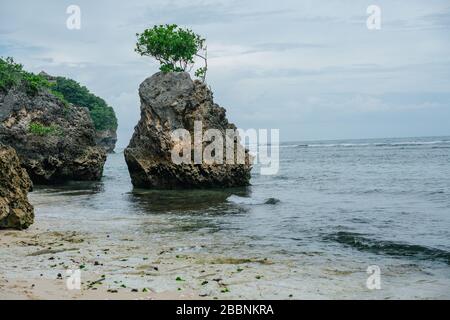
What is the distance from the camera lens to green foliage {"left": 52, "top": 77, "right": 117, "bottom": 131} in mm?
82750

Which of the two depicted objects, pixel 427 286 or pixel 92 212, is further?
pixel 92 212

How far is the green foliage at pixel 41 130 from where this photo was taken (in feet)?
102

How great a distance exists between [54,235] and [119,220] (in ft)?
12.2

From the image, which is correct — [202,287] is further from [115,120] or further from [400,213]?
[115,120]

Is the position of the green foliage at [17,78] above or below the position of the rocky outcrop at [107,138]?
above

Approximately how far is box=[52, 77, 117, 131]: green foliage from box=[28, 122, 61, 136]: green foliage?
47.2 meters

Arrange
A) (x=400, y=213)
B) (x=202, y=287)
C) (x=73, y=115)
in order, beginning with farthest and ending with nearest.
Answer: (x=73, y=115) → (x=400, y=213) → (x=202, y=287)

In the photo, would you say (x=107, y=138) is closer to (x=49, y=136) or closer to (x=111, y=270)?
(x=49, y=136)

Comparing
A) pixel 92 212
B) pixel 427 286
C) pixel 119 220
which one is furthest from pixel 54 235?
pixel 427 286

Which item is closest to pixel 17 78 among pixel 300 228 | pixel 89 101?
pixel 300 228

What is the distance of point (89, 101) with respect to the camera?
91.5 m

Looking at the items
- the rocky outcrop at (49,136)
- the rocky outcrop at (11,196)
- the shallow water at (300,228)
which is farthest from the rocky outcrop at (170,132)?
the rocky outcrop at (11,196)

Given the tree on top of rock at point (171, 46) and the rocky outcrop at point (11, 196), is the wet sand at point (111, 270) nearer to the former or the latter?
the rocky outcrop at point (11, 196)

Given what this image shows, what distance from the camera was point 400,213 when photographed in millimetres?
19172
